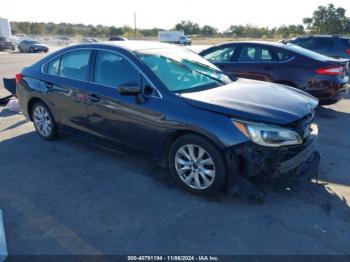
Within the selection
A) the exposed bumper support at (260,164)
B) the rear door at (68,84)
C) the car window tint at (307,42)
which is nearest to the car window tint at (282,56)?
the exposed bumper support at (260,164)

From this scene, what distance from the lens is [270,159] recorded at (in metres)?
3.43

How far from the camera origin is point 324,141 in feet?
18.6

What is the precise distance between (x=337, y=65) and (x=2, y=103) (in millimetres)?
7690

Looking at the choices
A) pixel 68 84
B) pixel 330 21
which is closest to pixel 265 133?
pixel 68 84

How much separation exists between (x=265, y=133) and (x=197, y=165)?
82cm

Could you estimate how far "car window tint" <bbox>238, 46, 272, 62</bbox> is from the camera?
730 cm

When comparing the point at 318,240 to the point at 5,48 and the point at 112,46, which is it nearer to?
the point at 112,46

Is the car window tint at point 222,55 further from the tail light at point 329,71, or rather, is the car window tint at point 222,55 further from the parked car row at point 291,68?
the tail light at point 329,71

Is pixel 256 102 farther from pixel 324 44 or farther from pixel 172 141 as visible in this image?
pixel 324 44

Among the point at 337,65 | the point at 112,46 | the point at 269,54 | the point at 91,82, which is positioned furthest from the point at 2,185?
the point at 337,65

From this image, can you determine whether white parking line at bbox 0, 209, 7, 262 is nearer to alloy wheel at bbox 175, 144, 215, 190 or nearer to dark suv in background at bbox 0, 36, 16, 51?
alloy wheel at bbox 175, 144, 215, 190

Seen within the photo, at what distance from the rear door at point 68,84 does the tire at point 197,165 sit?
65.7 inches

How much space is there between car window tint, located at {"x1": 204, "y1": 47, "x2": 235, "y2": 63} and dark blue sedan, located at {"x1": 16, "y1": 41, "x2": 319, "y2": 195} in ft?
9.97

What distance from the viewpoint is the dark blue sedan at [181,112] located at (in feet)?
11.3
